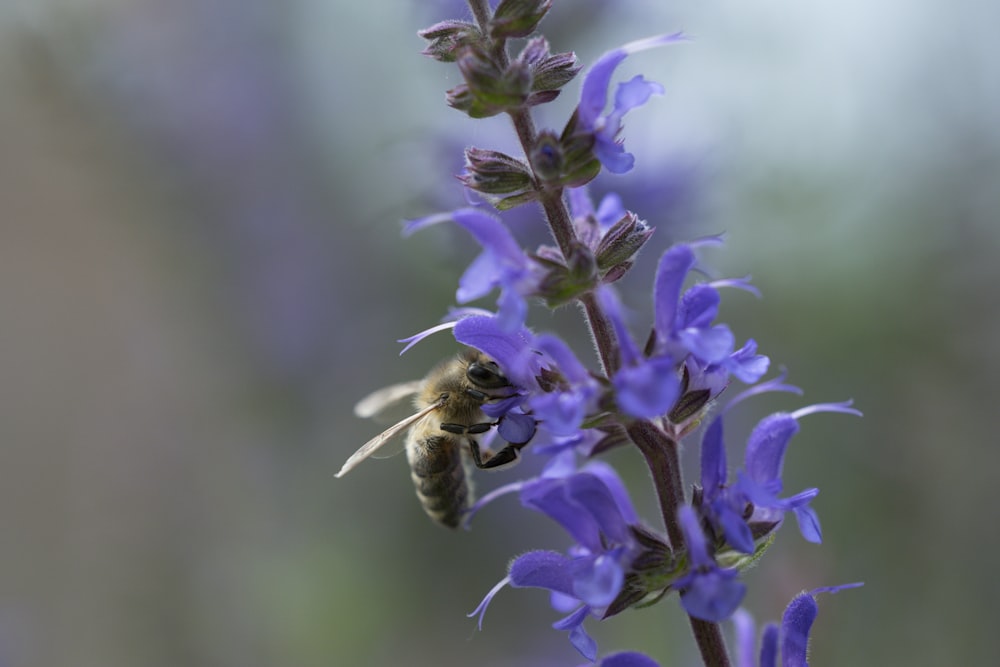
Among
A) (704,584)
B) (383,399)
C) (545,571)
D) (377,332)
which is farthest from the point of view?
(377,332)

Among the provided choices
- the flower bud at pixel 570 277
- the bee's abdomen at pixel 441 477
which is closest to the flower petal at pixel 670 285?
the flower bud at pixel 570 277

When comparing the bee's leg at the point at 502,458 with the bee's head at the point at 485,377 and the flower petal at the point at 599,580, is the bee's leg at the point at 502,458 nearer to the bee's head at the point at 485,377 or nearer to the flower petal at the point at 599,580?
the bee's head at the point at 485,377

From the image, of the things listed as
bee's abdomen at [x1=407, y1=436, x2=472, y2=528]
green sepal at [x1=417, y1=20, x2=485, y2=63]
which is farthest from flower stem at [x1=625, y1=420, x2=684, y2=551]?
bee's abdomen at [x1=407, y1=436, x2=472, y2=528]

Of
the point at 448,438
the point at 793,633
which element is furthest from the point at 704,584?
the point at 448,438

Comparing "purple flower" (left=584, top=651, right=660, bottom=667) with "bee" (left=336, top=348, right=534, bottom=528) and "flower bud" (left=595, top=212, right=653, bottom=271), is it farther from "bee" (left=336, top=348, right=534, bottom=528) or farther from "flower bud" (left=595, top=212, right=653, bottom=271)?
"flower bud" (left=595, top=212, right=653, bottom=271)

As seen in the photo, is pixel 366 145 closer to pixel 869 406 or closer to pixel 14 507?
pixel 869 406

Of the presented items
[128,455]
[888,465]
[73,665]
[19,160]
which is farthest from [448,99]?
[19,160]

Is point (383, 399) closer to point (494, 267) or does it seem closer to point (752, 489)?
point (494, 267)
